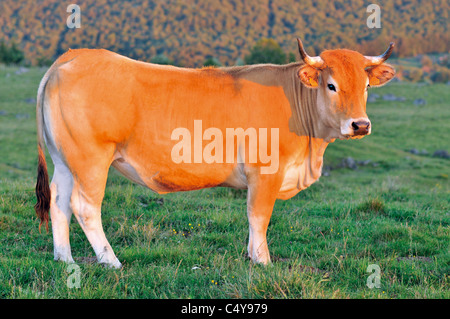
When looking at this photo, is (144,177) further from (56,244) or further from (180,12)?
(180,12)

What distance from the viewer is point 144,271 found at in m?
4.88

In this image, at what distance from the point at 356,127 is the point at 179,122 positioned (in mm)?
1878

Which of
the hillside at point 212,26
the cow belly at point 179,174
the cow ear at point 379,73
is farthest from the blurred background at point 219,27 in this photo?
the cow belly at point 179,174

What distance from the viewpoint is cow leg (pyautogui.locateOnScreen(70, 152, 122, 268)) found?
16.9ft

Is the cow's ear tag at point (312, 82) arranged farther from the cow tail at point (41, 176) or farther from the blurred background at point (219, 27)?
the blurred background at point (219, 27)

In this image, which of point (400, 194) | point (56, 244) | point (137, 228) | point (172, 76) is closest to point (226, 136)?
point (172, 76)

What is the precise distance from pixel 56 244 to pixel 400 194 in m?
6.93

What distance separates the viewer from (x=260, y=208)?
17.5ft

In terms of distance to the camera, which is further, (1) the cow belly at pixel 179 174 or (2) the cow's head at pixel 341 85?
(1) the cow belly at pixel 179 174

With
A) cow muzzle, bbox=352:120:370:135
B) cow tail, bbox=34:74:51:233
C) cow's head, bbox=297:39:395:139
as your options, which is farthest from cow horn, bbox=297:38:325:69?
cow tail, bbox=34:74:51:233

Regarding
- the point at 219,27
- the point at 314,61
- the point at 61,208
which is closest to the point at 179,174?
the point at 61,208

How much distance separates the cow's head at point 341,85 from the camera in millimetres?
4891

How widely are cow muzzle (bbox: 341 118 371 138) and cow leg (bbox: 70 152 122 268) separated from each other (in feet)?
8.43

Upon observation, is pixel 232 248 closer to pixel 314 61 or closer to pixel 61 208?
pixel 61 208
